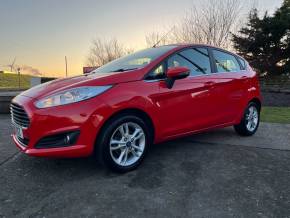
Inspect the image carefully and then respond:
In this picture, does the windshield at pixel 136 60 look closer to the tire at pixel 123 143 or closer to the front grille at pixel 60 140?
the tire at pixel 123 143

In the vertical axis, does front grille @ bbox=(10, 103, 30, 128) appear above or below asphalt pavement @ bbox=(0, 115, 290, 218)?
above

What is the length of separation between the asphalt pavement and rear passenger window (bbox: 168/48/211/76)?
120 cm

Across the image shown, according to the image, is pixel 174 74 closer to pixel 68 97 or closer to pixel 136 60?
pixel 136 60

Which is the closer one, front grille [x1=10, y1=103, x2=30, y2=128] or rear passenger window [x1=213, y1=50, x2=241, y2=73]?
front grille [x1=10, y1=103, x2=30, y2=128]

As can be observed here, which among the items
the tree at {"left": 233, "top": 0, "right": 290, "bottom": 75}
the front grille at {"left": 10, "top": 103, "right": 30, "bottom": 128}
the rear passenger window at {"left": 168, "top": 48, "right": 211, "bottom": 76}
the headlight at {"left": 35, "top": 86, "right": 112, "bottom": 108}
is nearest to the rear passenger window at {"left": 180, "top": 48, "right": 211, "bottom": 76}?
the rear passenger window at {"left": 168, "top": 48, "right": 211, "bottom": 76}

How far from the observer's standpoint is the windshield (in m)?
4.20

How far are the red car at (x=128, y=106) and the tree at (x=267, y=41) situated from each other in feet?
53.5

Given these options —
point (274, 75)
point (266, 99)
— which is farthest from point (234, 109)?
point (274, 75)

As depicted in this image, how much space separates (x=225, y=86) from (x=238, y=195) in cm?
216

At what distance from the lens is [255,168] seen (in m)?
4.00

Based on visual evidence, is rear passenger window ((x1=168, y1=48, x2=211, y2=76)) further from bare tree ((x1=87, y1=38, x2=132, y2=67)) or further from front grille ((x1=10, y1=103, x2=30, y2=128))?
bare tree ((x1=87, y1=38, x2=132, y2=67))

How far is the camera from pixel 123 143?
12.3 ft

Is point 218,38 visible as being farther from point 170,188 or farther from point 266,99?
point 170,188

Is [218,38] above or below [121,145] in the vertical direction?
above
